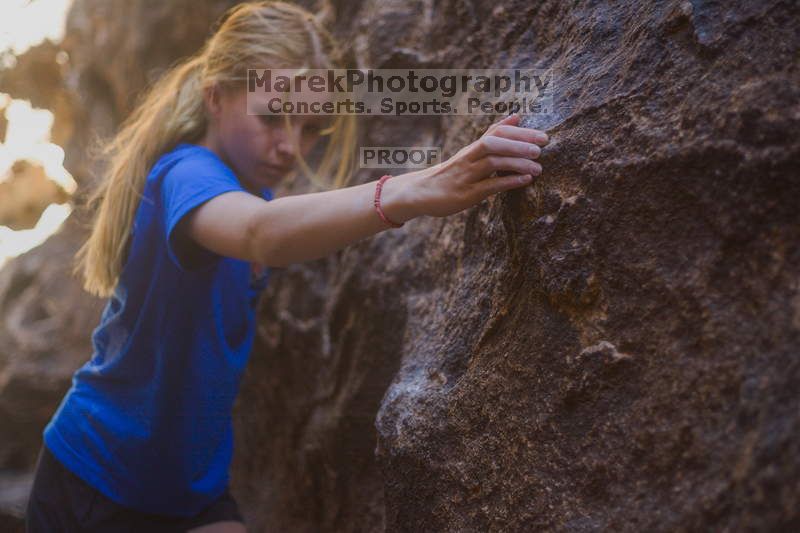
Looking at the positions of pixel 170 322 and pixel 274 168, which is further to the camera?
pixel 274 168

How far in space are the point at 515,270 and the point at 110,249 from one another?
118cm

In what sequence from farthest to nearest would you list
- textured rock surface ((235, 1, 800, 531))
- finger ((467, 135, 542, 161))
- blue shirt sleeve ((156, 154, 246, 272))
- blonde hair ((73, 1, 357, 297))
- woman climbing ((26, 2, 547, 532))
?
blonde hair ((73, 1, 357, 297)) → woman climbing ((26, 2, 547, 532)) → blue shirt sleeve ((156, 154, 246, 272)) → finger ((467, 135, 542, 161)) → textured rock surface ((235, 1, 800, 531))

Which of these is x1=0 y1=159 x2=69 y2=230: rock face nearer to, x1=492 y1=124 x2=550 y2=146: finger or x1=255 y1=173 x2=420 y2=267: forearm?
x1=255 y1=173 x2=420 y2=267: forearm

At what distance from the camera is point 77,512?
5.66 ft

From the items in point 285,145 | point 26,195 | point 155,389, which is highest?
point 26,195

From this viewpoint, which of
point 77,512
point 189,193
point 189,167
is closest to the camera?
point 189,193

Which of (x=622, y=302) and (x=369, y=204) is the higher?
(x=369, y=204)

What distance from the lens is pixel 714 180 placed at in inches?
41.1

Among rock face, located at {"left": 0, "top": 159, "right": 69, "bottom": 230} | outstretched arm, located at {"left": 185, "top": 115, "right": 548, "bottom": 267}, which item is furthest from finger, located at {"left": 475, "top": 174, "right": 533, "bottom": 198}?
rock face, located at {"left": 0, "top": 159, "right": 69, "bottom": 230}

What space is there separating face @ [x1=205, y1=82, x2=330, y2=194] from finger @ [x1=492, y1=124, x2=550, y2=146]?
848mm

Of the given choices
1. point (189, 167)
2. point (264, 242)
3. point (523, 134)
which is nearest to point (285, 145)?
point (189, 167)

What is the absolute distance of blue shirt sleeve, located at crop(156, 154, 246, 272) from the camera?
1361 mm

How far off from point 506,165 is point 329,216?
350 mm

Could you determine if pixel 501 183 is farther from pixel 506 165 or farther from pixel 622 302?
pixel 622 302
